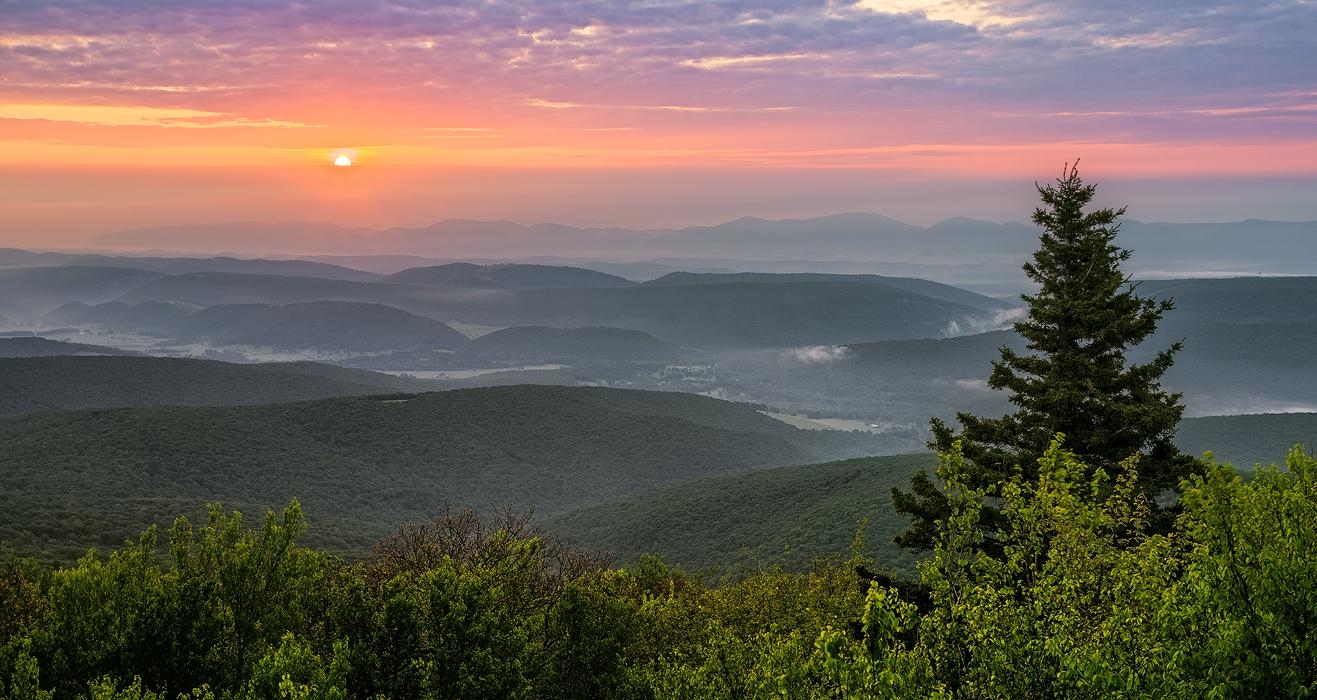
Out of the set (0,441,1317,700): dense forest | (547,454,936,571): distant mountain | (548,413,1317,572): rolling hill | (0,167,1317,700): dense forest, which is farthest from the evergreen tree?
(547,454,936,571): distant mountain

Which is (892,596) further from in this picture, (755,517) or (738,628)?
(755,517)

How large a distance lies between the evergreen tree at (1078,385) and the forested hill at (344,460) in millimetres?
61913

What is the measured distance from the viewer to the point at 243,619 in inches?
816

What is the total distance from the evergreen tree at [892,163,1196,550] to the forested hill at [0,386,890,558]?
203 feet

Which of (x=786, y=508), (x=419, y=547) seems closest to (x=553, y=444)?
(x=786, y=508)

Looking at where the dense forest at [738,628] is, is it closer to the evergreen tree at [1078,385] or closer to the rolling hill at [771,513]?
the evergreen tree at [1078,385]

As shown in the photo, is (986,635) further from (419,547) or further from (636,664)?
(419,547)

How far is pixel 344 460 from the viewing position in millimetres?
151500

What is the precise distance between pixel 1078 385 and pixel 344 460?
13934 cm

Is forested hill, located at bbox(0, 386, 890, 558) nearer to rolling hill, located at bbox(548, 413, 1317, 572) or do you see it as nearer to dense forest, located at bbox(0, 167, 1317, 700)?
rolling hill, located at bbox(548, 413, 1317, 572)

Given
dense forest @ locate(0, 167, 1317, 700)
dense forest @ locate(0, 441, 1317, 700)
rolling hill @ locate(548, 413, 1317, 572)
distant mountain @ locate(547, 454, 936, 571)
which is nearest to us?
dense forest @ locate(0, 441, 1317, 700)

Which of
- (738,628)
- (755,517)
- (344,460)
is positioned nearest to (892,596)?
(738,628)

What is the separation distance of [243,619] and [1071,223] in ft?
104

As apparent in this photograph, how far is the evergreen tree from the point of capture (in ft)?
99.9
